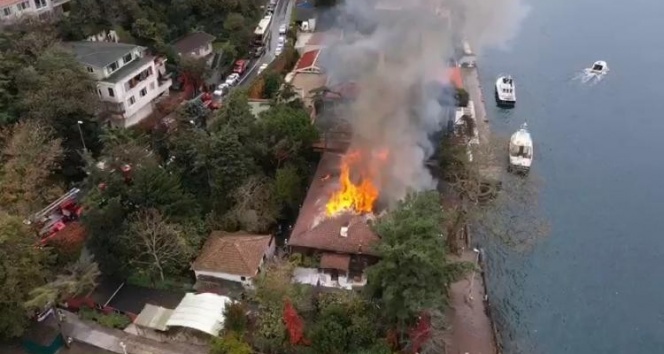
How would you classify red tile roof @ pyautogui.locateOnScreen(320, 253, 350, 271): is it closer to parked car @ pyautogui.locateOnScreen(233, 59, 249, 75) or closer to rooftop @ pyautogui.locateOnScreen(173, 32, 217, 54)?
parked car @ pyautogui.locateOnScreen(233, 59, 249, 75)

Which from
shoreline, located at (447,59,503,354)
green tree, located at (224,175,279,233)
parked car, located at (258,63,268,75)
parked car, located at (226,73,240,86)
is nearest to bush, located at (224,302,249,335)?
green tree, located at (224,175,279,233)

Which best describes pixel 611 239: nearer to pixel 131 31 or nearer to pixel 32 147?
pixel 32 147

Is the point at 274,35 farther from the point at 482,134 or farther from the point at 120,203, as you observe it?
the point at 120,203

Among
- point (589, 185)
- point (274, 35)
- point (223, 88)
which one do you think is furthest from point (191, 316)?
point (274, 35)

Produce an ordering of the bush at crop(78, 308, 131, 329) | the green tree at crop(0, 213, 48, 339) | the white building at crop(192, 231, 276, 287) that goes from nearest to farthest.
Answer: the green tree at crop(0, 213, 48, 339) < the bush at crop(78, 308, 131, 329) < the white building at crop(192, 231, 276, 287)

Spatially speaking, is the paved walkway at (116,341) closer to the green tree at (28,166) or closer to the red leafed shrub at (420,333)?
the green tree at (28,166)

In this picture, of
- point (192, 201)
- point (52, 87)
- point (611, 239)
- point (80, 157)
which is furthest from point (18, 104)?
point (611, 239)
